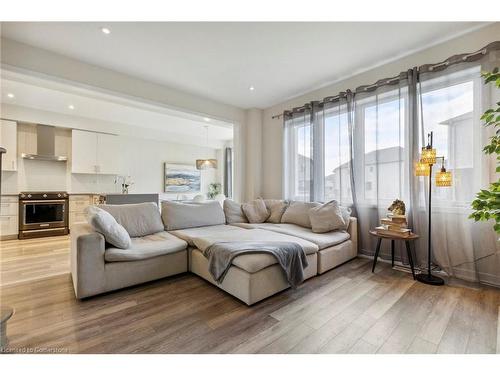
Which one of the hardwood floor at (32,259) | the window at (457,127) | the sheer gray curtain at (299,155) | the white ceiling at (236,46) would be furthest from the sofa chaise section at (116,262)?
the window at (457,127)

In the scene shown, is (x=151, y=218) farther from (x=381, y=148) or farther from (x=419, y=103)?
(x=419, y=103)

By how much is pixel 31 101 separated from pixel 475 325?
278 inches

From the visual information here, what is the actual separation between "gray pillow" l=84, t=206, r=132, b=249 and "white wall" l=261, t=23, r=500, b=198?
3.08 m

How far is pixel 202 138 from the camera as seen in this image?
7.67m

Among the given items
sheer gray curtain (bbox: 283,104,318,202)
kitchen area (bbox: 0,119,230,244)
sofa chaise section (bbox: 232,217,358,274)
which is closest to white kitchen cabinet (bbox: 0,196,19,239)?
kitchen area (bbox: 0,119,230,244)

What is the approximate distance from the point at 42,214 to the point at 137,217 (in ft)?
11.1

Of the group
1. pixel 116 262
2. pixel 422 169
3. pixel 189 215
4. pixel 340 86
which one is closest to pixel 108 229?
pixel 116 262

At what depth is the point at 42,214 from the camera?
4.78m

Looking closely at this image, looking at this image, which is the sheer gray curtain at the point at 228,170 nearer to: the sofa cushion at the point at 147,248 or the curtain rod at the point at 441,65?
the curtain rod at the point at 441,65

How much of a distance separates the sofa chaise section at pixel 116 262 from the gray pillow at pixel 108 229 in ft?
0.16

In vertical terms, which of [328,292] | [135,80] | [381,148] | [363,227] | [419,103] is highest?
[135,80]

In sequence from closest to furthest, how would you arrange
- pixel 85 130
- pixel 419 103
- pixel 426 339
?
pixel 426 339 → pixel 419 103 → pixel 85 130

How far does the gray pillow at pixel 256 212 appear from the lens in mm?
4000

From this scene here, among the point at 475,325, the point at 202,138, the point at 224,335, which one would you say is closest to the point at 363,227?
the point at 475,325
